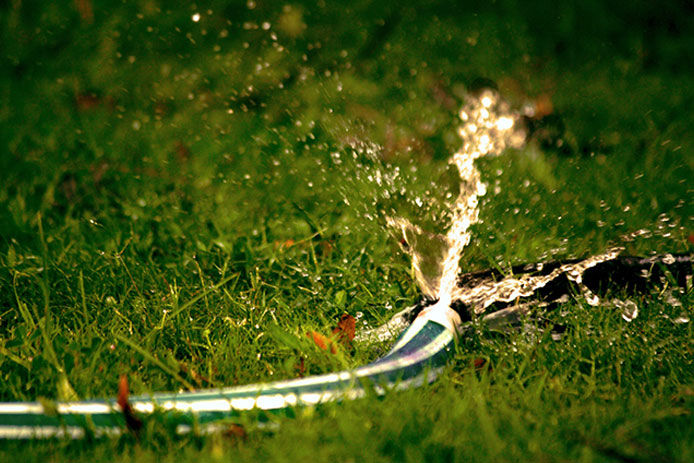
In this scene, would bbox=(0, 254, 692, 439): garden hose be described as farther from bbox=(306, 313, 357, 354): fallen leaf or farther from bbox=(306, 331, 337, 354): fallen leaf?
bbox=(306, 331, 337, 354): fallen leaf

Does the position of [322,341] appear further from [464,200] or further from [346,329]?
[464,200]

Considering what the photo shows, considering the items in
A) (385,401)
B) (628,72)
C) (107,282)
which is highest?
(628,72)

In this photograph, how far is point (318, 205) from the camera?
2.82 metres

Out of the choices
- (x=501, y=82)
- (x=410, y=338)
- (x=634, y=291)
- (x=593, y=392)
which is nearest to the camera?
(x=593, y=392)

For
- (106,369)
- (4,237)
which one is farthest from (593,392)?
(4,237)

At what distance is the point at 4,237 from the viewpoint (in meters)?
2.54

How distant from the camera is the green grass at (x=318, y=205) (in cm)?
155

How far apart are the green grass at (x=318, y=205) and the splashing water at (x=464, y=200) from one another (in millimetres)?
68

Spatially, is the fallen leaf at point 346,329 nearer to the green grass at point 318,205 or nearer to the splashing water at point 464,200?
the green grass at point 318,205

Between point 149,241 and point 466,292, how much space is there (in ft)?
4.09

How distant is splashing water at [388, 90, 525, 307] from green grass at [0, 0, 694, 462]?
0.07 m

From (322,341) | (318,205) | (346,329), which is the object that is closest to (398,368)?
(322,341)

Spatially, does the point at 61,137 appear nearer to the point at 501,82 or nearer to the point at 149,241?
the point at 149,241

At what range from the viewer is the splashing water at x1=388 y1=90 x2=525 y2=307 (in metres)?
2.30
